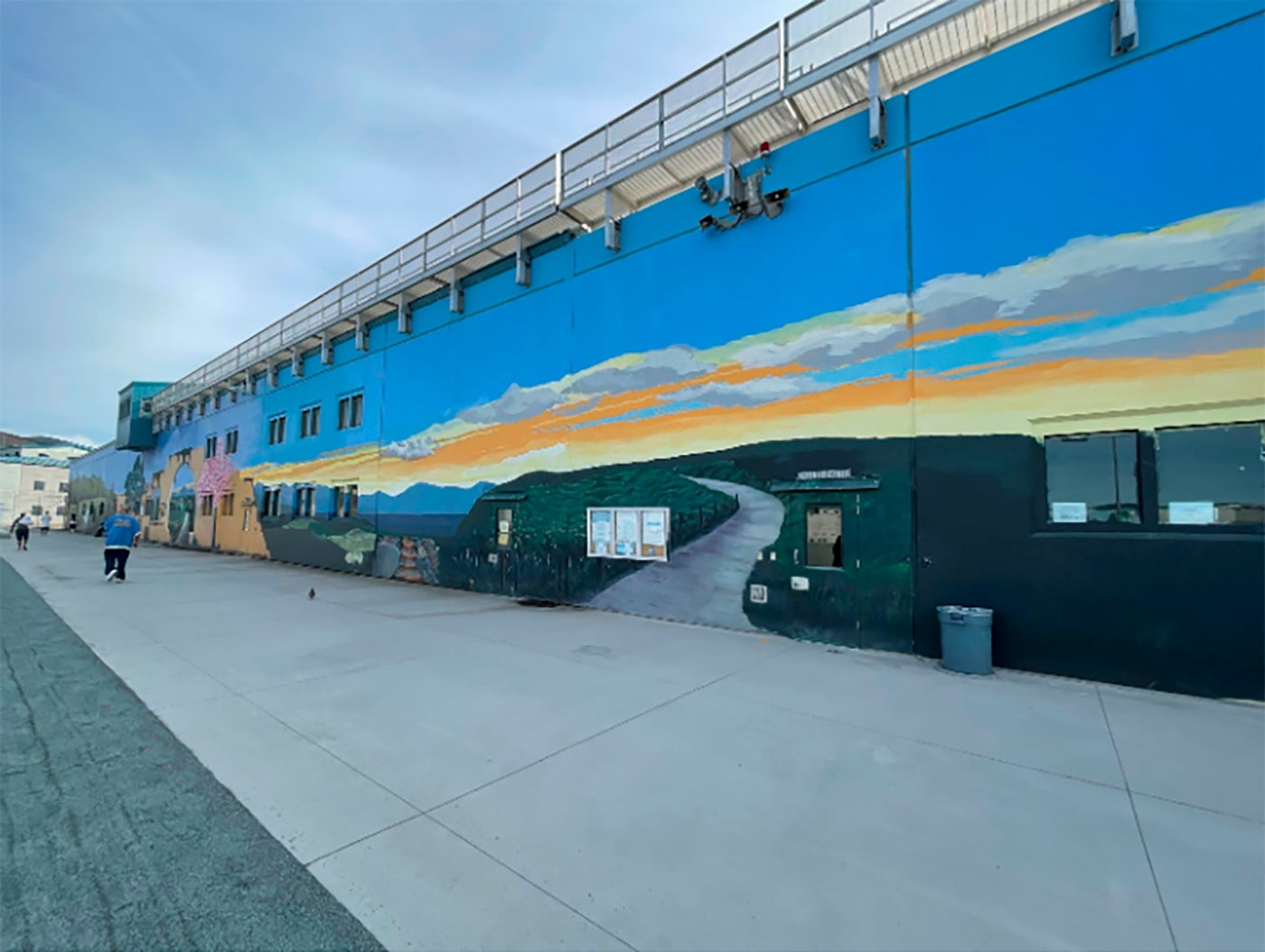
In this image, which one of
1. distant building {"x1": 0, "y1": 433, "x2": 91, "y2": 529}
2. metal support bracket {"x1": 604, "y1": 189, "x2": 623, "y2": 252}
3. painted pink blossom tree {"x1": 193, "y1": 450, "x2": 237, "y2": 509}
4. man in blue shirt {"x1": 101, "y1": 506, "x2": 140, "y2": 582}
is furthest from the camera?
distant building {"x1": 0, "y1": 433, "x2": 91, "y2": 529}

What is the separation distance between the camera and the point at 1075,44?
741 centimetres

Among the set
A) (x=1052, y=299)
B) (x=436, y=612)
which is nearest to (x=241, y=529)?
(x=436, y=612)

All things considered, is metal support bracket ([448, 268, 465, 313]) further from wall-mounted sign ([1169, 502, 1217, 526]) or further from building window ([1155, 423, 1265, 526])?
wall-mounted sign ([1169, 502, 1217, 526])

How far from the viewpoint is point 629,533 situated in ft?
38.5

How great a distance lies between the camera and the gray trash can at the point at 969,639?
713 centimetres

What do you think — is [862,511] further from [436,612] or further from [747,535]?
[436,612]

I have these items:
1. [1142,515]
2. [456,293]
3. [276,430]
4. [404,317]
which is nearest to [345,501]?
[404,317]

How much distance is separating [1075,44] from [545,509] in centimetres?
1172

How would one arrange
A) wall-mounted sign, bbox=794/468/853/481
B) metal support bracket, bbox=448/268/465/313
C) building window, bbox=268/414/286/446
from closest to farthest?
wall-mounted sign, bbox=794/468/853/481, metal support bracket, bbox=448/268/465/313, building window, bbox=268/414/286/446

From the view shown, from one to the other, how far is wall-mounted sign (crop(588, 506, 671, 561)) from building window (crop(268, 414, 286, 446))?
59.2 feet

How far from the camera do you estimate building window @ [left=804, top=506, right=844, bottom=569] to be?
8.99 m

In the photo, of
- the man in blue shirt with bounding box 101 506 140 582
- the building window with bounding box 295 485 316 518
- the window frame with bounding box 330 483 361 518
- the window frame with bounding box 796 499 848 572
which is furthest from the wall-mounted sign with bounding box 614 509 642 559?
the building window with bounding box 295 485 316 518

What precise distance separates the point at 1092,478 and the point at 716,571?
5.60 meters

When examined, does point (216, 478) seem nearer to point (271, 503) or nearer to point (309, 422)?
point (271, 503)
